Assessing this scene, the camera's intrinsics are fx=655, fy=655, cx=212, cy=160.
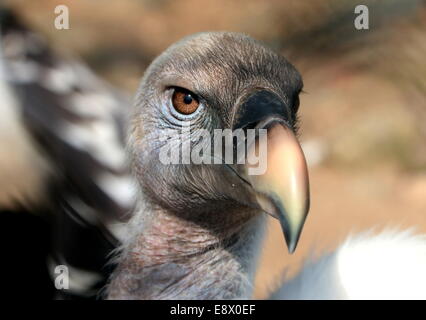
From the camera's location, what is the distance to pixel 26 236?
2453 mm

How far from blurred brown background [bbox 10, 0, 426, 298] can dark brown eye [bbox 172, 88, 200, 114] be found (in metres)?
1.39

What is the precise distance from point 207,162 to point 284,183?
0.29m

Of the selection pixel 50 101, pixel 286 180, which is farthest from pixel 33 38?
pixel 286 180

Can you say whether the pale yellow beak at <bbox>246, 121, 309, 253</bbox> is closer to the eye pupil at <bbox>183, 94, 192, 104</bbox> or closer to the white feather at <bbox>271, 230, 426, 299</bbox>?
the eye pupil at <bbox>183, 94, 192, 104</bbox>

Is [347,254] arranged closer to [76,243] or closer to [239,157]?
[239,157]

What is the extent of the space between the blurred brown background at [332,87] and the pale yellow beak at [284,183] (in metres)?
1.61

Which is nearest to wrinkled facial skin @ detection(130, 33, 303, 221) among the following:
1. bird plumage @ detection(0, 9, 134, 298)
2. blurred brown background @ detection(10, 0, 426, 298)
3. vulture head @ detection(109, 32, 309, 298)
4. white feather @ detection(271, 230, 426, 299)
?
vulture head @ detection(109, 32, 309, 298)

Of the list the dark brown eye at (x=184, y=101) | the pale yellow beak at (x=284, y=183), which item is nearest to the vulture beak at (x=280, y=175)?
the pale yellow beak at (x=284, y=183)

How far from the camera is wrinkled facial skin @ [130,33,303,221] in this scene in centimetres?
146

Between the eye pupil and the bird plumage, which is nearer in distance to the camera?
the eye pupil

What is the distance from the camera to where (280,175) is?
49.3 inches

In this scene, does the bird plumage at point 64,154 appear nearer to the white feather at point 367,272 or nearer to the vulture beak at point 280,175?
the white feather at point 367,272

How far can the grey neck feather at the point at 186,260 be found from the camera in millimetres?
1617

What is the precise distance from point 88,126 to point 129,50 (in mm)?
2709
